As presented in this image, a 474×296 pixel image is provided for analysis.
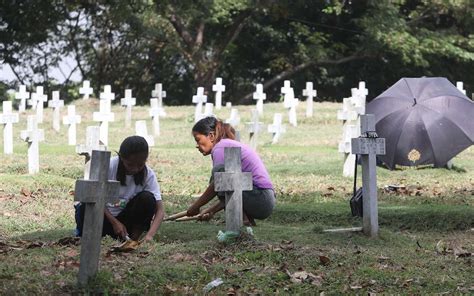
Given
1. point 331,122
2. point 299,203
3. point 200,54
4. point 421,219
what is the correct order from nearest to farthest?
point 421,219
point 299,203
point 331,122
point 200,54

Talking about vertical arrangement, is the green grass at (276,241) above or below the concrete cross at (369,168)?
below

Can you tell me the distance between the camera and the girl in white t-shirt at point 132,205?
8062 mm

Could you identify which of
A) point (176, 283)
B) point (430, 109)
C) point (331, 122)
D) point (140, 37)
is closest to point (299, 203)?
point (430, 109)

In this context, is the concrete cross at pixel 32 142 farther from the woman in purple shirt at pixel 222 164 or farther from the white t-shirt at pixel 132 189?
the white t-shirt at pixel 132 189

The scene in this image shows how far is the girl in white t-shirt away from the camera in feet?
26.5

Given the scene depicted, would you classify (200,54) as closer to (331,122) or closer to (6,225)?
(331,122)

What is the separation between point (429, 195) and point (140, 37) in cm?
2701

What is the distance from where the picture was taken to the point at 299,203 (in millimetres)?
12734

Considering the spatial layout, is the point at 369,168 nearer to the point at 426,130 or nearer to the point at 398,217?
the point at 398,217

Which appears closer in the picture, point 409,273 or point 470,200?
point 409,273

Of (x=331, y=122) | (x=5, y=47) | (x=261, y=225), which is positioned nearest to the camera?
(x=261, y=225)

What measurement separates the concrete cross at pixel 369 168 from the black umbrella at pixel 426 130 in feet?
20.5

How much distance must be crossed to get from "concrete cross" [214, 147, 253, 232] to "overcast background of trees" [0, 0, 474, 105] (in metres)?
27.5

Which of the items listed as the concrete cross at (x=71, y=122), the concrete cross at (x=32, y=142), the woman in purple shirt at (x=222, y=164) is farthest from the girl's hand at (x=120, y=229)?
the concrete cross at (x=71, y=122)
